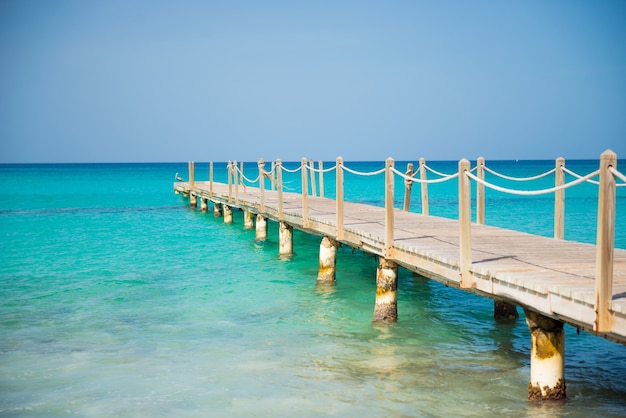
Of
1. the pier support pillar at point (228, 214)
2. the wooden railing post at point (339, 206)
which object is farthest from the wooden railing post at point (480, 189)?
the pier support pillar at point (228, 214)

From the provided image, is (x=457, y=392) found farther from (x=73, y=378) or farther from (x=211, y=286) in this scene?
(x=211, y=286)

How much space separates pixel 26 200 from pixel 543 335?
4351 cm

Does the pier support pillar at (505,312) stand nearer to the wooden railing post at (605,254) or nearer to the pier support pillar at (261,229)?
the wooden railing post at (605,254)

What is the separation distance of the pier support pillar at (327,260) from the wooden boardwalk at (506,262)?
0.31 m

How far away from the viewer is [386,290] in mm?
11305

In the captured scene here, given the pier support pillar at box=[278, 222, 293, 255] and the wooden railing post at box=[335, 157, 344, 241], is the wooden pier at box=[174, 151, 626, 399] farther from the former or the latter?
the pier support pillar at box=[278, 222, 293, 255]

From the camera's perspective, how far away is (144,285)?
15.4m

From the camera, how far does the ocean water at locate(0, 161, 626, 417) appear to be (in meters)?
8.05

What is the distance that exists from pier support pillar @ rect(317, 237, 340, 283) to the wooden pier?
23 mm

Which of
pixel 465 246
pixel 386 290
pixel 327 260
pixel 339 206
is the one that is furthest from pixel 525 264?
pixel 327 260

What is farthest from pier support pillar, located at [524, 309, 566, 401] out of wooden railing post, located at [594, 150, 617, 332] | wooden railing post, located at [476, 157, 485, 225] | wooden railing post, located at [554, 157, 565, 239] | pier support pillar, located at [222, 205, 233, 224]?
pier support pillar, located at [222, 205, 233, 224]

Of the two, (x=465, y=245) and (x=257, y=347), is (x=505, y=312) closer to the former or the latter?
(x=465, y=245)

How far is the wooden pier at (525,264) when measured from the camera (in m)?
6.10

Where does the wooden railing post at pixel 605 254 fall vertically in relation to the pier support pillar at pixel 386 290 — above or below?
above
